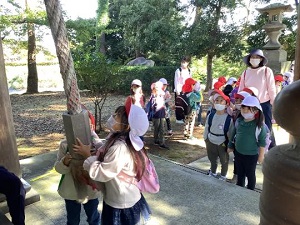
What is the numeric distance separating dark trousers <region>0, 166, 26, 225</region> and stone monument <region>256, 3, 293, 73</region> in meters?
7.50

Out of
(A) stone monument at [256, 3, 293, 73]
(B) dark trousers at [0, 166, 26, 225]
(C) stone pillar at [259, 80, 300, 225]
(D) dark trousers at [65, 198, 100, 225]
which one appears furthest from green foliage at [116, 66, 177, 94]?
(C) stone pillar at [259, 80, 300, 225]

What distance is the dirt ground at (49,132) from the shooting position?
5.57 m

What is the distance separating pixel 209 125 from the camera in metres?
3.91

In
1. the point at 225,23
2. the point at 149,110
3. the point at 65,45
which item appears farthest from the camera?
the point at 225,23

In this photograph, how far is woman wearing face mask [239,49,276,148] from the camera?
171 inches

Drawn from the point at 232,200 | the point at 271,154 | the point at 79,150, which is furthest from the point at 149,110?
the point at 271,154

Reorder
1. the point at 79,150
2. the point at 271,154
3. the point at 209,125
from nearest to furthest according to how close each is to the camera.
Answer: the point at 271,154 → the point at 79,150 → the point at 209,125

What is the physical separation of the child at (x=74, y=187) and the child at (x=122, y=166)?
0.13 meters

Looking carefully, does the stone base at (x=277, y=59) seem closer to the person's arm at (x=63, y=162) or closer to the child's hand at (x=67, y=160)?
the person's arm at (x=63, y=162)

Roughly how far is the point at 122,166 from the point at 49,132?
596cm

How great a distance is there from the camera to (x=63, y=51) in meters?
1.37

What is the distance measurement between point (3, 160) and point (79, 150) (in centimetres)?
183

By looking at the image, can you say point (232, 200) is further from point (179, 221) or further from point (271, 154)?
point (271, 154)

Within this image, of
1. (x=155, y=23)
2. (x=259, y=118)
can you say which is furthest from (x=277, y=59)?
(x=155, y=23)
